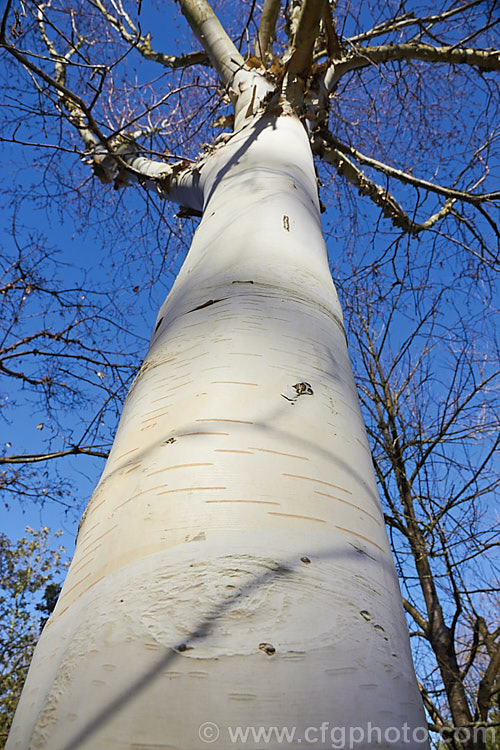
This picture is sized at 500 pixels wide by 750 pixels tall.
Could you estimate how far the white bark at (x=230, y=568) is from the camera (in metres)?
0.36

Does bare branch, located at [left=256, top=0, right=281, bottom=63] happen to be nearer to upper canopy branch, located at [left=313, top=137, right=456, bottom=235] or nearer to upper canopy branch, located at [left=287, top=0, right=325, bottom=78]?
upper canopy branch, located at [left=313, top=137, right=456, bottom=235]

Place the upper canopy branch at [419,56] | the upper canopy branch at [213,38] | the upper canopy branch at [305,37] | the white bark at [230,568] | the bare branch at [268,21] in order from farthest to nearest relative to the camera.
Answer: the bare branch at [268,21]
the upper canopy branch at [419,56]
the upper canopy branch at [213,38]
the upper canopy branch at [305,37]
the white bark at [230,568]

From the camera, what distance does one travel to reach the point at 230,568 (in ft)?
1.41

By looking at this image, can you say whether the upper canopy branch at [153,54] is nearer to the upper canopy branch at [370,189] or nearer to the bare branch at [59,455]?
the upper canopy branch at [370,189]

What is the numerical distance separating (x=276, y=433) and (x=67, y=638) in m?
0.30

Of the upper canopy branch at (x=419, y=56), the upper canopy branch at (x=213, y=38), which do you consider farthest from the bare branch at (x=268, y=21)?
the upper canopy branch at (x=419, y=56)

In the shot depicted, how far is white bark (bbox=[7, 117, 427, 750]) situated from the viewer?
1.18ft

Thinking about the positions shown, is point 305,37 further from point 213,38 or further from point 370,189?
point 370,189

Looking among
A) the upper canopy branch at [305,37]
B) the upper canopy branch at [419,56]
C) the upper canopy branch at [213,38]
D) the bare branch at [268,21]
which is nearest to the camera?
the upper canopy branch at [305,37]

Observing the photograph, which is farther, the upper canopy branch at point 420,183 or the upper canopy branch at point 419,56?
the upper canopy branch at point 420,183

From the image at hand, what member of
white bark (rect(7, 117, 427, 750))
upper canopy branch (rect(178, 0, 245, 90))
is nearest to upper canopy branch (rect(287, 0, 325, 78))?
upper canopy branch (rect(178, 0, 245, 90))

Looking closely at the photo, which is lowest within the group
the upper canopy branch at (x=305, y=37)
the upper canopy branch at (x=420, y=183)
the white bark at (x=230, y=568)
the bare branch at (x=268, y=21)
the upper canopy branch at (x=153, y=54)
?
the white bark at (x=230, y=568)

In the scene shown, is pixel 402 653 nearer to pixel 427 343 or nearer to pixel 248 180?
pixel 248 180

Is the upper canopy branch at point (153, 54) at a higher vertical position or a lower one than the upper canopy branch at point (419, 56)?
higher
